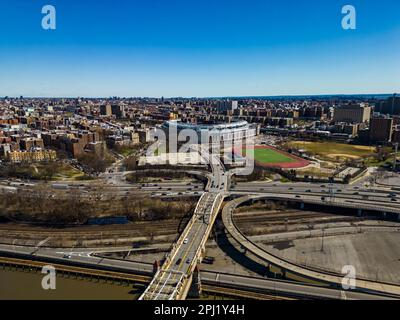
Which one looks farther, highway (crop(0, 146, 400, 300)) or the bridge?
highway (crop(0, 146, 400, 300))

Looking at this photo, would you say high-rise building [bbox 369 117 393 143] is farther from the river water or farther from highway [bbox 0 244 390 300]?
the river water

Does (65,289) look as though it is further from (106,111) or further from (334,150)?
(106,111)

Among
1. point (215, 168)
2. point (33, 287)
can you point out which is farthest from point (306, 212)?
point (33, 287)

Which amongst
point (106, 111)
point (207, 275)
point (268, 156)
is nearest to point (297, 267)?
point (207, 275)

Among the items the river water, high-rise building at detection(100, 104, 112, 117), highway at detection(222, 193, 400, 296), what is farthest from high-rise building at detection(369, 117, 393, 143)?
high-rise building at detection(100, 104, 112, 117)

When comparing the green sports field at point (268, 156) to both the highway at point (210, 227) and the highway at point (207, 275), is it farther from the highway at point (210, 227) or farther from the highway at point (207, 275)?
the highway at point (207, 275)

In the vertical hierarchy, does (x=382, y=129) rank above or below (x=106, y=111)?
below

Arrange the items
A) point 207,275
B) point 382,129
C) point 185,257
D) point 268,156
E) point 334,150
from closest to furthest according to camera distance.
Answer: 1. point 185,257
2. point 207,275
3. point 268,156
4. point 334,150
5. point 382,129
